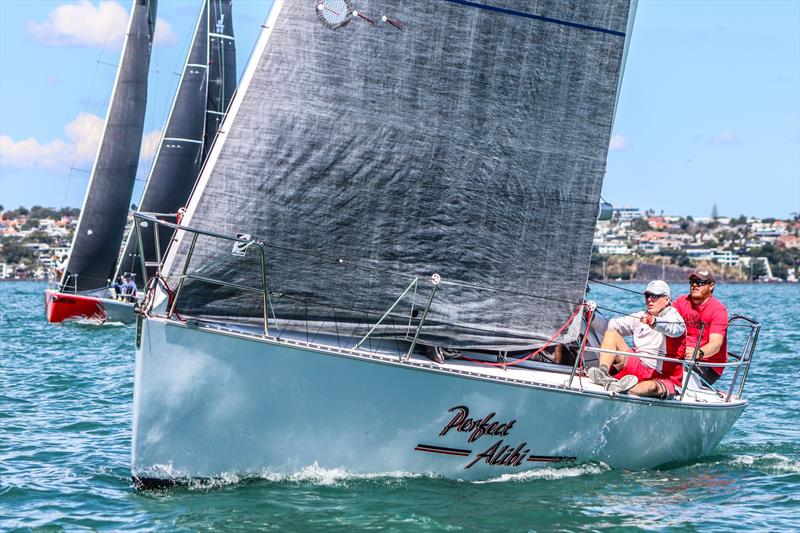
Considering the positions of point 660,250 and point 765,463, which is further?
point 660,250

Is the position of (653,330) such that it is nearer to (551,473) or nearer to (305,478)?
(551,473)

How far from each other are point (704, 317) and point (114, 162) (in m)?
23.6

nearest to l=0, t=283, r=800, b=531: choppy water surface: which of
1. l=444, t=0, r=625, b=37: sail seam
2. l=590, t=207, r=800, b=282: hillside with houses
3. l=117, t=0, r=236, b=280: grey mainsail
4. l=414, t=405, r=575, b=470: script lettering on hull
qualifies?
l=414, t=405, r=575, b=470: script lettering on hull

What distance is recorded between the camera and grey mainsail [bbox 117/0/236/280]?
31.0 m

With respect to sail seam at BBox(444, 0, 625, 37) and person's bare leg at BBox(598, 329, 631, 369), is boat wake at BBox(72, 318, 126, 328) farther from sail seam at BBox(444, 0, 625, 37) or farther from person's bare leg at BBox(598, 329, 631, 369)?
sail seam at BBox(444, 0, 625, 37)

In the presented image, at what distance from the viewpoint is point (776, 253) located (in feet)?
498

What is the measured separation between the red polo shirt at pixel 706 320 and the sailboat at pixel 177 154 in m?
21.6

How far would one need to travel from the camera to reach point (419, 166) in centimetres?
928

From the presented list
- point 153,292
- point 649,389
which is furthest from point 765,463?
point 153,292

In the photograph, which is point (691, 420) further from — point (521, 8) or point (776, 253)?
point (776, 253)

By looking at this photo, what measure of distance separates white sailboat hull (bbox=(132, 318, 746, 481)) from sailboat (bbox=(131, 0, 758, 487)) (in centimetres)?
2

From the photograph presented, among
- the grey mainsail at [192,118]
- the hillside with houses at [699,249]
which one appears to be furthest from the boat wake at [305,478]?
the hillside with houses at [699,249]

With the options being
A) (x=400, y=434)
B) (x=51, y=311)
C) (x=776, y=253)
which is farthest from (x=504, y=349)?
(x=776, y=253)

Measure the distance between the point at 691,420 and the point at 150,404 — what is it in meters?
4.92
